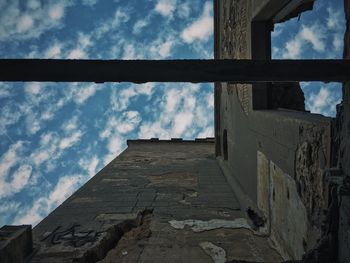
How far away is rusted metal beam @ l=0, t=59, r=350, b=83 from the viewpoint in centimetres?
199

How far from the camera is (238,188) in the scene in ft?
22.4

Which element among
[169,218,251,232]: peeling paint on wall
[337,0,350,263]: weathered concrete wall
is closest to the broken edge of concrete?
[169,218,251,232]: peeling paint on wall

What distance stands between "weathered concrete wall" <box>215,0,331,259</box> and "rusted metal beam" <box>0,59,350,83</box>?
698mm

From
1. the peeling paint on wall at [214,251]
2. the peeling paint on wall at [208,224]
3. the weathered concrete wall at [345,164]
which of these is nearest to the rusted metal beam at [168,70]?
the weathered concrete wall at [345,164]

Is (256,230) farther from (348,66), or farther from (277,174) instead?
(348,66)

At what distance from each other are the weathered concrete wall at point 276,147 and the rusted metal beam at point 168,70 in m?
0.70

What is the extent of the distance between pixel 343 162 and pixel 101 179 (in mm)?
6879

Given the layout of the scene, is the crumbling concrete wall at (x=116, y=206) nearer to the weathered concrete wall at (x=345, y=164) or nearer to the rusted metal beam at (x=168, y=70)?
the rusted metal beam at (x=168, y=70)

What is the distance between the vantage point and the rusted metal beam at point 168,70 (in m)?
1.99

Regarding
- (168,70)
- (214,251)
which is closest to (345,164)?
→ (168,70)

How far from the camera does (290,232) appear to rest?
12.1ft

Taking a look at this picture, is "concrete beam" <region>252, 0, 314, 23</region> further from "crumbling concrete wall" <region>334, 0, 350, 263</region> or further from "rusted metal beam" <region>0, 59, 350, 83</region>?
"rusted metal beam" <region>0, 59, 350, 83</region>

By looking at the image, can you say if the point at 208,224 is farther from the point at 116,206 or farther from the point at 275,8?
the point at 275,8

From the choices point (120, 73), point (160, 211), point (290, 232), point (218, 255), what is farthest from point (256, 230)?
point (120, 73)
